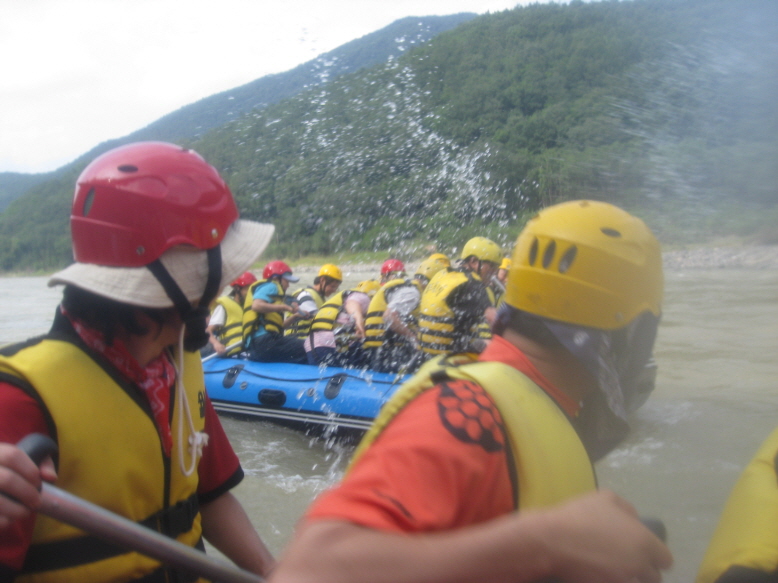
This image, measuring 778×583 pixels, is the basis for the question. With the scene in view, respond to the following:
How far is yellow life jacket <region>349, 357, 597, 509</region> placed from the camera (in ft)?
3.17

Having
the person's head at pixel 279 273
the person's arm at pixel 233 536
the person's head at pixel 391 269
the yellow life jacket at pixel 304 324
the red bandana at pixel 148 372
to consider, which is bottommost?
the yellow life jacket at pixel 304 324

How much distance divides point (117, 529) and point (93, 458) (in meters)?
0.16

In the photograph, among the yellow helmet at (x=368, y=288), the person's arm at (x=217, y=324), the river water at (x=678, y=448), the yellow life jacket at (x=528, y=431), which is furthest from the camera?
the person's arm at (x=217, y=324)

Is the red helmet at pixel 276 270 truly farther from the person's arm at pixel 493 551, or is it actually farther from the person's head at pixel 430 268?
the person's arm at pixel 493 551

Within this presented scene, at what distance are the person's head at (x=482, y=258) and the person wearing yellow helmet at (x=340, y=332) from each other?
1.47m

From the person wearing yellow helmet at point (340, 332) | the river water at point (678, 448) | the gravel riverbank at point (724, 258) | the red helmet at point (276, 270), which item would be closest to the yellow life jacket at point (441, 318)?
the person wearing yellow helmet at point (340, 332)

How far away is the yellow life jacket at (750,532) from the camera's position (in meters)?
1.20

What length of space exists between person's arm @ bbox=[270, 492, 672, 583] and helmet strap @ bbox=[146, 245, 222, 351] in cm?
70

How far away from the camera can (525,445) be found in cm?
98

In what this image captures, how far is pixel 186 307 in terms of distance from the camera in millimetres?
1355

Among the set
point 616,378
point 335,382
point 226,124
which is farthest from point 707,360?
point 226,124

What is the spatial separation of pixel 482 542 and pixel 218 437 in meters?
1.13

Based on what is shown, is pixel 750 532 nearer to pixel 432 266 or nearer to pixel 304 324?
pixel 432 266

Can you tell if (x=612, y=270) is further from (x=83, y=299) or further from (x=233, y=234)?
(x=83, y=299)
